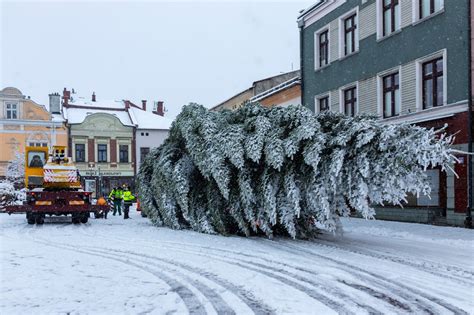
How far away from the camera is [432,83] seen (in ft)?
51.1

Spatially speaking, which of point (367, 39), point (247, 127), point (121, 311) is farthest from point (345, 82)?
point (121, 311)

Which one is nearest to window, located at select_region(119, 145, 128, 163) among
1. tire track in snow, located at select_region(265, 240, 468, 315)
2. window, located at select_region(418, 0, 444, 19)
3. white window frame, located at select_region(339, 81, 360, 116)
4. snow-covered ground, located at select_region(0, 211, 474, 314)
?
white window frame, located at select_region(339, 81, 360, 116)

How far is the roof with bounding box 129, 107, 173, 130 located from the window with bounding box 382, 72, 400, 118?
30.4 m

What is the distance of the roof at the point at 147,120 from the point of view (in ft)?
150

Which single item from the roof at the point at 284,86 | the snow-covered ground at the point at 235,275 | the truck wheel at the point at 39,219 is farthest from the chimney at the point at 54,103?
the snow-covered ground at the point at 235,275

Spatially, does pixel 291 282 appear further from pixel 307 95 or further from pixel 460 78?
pixel 307 95

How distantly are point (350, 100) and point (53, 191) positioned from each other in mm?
12766

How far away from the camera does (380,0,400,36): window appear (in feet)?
56.6

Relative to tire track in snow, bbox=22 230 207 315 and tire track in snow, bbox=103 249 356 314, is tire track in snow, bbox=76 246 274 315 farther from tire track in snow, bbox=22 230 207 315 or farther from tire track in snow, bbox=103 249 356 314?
tire track in snow, bbox=22 230 207 315

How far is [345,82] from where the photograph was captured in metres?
20.4

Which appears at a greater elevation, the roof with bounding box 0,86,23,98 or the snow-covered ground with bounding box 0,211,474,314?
the roof with bounding box 0,86,23,98

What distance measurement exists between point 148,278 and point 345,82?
51.5 ft

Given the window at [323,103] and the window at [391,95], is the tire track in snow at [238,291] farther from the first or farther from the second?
the window at [323,103]

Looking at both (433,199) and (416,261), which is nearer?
(416,261)
